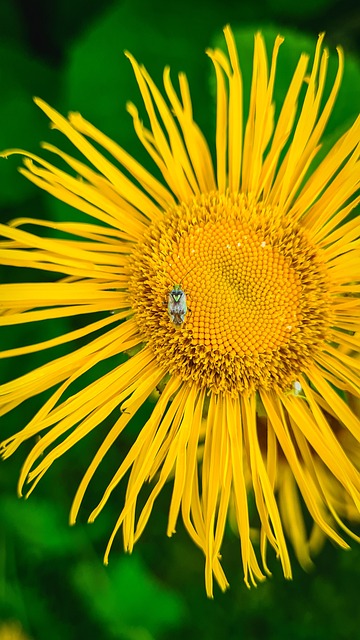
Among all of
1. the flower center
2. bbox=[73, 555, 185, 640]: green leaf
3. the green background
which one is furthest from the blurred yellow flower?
the flower center

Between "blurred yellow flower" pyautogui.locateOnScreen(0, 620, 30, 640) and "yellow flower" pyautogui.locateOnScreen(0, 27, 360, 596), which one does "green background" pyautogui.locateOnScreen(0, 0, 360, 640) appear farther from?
"yellow flower" pyautogui.locateOnScreen(0, 27, 360, 596)

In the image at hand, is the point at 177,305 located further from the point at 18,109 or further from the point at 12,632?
the point at 12,632

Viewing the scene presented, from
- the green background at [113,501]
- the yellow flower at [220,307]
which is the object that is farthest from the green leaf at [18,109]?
the yellow flower at [220,307]

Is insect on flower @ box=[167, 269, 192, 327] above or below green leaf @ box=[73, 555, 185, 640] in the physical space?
above

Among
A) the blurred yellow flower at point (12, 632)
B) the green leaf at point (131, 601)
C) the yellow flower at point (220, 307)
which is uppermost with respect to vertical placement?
the yellow flower at point (220, 307)

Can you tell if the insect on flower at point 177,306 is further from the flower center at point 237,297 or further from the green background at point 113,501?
the green background at point 113,501

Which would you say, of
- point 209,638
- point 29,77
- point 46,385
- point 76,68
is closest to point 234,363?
point 46,385
